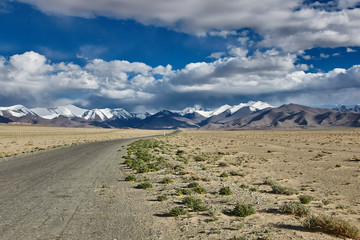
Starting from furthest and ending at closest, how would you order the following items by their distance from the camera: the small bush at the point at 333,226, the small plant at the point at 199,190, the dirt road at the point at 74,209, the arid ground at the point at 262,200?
the small plant at the point at 199,190, the arid ground at the point at 262,200, the dirt road at the point at 74,209, the small bush at the point at 333,226

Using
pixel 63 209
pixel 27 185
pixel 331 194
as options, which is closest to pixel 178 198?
pixel 63 209

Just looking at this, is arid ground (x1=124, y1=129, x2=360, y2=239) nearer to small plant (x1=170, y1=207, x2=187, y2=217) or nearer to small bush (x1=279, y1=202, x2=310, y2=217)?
small bush (x1=279, y1=202, x2=310, y2=217)

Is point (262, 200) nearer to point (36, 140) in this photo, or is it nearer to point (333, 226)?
point (333, 226)

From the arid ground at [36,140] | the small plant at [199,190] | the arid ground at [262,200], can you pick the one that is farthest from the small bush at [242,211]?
the arid ground at [36,140]

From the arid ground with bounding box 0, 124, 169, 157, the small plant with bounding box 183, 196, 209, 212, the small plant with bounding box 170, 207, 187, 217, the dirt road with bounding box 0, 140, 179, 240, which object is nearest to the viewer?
the dirt road with bounding box 0, 140, 179, 240

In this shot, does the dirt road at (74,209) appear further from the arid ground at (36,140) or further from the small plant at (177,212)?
the arid ground at (36,140)

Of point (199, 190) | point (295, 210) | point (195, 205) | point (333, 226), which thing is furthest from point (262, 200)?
point (333, 226)

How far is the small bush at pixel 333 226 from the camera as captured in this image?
796 cm

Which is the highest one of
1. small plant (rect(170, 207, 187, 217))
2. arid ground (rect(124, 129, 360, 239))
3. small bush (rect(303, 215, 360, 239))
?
small bush (rect(303, 215, 360, 239))

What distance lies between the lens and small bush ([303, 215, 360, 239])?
7957mm

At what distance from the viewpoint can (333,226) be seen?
27.1 ft

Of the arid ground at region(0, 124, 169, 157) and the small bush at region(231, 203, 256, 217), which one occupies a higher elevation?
the small bush at region(231, 203, 256, 217)

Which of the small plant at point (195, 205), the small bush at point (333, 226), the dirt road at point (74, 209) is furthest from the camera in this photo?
the small plant at point (195, 205)

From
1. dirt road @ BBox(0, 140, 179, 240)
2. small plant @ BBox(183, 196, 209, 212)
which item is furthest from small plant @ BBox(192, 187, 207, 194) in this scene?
dirt road @ BBox(0, 140, 179, 240)
